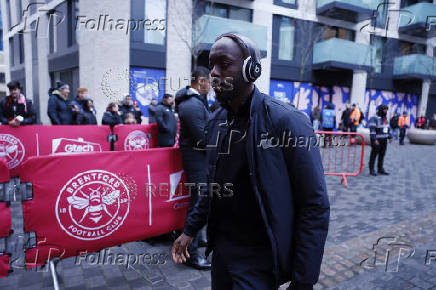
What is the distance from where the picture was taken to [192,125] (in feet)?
11.1

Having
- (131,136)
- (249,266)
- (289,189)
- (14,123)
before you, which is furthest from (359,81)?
(249,266)

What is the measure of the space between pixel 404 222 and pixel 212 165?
15.4ft

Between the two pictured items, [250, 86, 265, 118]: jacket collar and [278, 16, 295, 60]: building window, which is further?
[278, 16, 295, 60]: building window

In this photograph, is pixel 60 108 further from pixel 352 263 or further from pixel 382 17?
pixel 382 17

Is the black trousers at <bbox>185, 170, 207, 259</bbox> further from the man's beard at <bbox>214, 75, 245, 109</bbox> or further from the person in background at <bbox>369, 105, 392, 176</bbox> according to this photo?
the person in background at <bbox>369, 105, 392, 176</bbox>

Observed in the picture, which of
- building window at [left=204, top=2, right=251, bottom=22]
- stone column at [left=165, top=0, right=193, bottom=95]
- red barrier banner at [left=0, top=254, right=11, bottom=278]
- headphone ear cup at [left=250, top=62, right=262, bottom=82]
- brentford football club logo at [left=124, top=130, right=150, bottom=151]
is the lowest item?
red barrier banner at [left=0, top=254, right=11, bottom=278]

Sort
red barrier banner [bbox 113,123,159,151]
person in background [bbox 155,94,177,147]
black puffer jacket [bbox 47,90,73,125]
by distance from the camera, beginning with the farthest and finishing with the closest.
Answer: black puffer jacket [bbox 47,90,73,125], red barrier banner [bbox 113,123,159,151], person in background [bbox 155,94,177,147]

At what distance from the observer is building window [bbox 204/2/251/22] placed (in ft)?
53.9

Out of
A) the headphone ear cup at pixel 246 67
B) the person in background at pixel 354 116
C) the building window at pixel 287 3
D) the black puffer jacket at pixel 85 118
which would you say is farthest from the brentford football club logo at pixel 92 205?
the building window at pixel 287 3

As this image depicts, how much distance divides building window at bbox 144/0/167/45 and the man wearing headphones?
1434cm

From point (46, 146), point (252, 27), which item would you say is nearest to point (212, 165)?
point (46, 146)

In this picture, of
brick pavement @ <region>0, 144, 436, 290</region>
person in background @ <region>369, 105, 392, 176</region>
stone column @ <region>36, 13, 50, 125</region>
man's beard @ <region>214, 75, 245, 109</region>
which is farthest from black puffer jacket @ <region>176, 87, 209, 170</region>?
stone column @ <region>36, 13, 50, 125</region>

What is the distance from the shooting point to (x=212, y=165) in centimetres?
187

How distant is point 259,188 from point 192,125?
194cm
